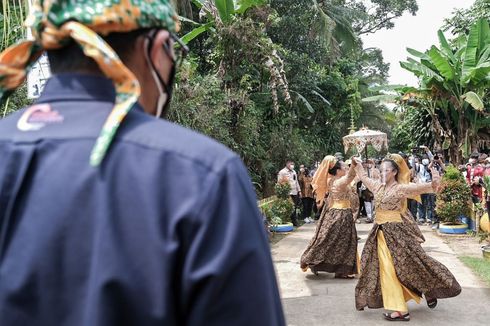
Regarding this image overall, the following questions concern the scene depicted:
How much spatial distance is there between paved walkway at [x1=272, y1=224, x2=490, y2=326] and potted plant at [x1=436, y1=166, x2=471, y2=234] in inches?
109

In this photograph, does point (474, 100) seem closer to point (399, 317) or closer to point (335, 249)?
point (335, 249)

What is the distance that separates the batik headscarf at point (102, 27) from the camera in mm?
1062

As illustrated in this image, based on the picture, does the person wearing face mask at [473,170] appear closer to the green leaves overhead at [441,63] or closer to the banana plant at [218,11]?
the green leaves overhead at [441,63]

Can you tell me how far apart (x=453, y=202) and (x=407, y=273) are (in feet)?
20.8

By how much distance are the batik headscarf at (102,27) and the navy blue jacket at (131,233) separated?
0.10ft

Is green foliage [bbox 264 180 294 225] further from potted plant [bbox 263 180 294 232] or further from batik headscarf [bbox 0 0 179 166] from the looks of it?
batik headscarf [bbox 0 0 179 166]

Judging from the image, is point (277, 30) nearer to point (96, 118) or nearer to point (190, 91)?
point (190, 91)

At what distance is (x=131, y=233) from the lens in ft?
3.25

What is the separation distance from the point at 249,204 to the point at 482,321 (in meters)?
5.36

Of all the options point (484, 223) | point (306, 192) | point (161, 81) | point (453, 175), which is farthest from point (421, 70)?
point (161, 81)

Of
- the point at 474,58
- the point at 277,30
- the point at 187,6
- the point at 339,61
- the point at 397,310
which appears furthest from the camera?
the point at 339,61

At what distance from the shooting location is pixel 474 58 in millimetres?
14086

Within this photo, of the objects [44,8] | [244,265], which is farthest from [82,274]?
[44,8]

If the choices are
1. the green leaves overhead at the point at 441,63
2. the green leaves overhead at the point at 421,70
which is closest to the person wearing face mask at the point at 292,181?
the green leaves overhead at the point at 421,70
